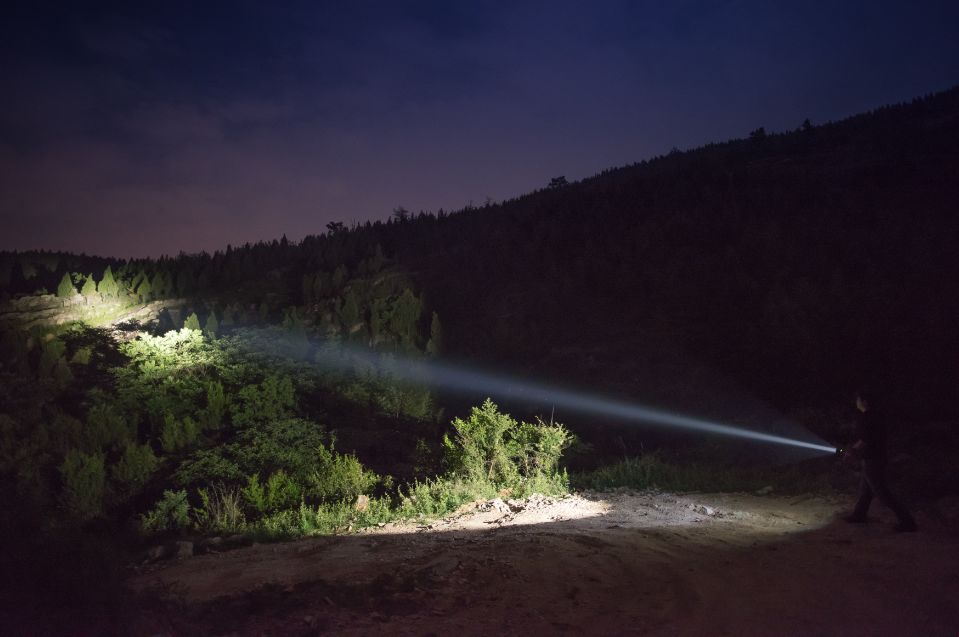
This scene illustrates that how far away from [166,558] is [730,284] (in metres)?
14.8

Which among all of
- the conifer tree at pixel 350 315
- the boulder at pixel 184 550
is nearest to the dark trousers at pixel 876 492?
the boulder at pixel 184 550

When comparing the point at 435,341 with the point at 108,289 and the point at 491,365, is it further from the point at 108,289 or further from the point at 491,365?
the point at 108,289

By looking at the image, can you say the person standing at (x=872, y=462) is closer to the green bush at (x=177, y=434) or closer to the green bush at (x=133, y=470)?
the green bush at (x=133, y=470)

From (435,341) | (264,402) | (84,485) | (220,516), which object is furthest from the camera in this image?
(435,341)

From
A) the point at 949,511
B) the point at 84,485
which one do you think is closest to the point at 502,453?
the point at 949,511

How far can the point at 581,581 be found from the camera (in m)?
3.71

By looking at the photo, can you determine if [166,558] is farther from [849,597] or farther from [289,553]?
[849,597]

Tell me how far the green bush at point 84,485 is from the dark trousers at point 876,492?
11.6 m

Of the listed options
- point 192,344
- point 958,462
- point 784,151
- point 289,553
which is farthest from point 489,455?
point 784,151

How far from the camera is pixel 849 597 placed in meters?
3.43

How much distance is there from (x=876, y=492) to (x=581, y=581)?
354 cm

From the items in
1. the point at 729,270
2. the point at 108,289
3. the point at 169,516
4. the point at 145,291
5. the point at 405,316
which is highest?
the point at 729,270

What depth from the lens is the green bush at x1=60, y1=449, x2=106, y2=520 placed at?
9.15 m

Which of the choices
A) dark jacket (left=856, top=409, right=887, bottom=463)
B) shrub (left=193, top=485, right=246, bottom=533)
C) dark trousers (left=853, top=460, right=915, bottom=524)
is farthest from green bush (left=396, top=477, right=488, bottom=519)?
dark jacket (left=856, top=409, right=887, bottom=463)
